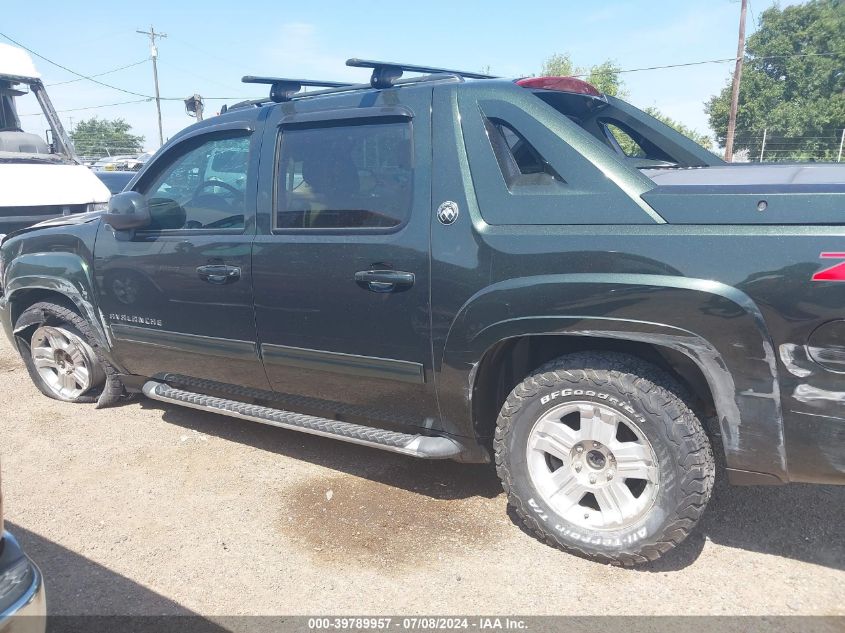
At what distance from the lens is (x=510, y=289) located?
8.68 ft

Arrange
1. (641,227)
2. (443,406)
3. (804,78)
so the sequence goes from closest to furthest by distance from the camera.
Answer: (641,227), (443,406), (804,78)

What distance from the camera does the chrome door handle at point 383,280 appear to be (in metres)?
2.88

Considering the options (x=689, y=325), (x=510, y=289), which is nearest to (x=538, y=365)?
(x=510, y=289)

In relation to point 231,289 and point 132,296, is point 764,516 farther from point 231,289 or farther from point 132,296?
point 132,296

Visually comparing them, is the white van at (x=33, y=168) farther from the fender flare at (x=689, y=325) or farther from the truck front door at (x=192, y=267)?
the fender flare at (x=689, y=325)

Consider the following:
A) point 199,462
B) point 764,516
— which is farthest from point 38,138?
point 764,516

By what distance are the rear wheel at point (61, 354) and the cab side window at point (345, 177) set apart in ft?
6.43

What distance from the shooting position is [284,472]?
368cm

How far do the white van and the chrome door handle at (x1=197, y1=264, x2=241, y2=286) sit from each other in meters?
4.79

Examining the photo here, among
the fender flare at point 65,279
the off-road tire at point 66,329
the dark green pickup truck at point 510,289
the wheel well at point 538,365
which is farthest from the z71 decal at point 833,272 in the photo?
the off-road tire at point 66,329

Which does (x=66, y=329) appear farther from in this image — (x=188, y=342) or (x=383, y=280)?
(x=383, y=280)

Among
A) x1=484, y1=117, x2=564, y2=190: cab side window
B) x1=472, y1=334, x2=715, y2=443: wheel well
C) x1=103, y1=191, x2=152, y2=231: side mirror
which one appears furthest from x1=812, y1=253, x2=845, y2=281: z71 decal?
x1=103, y1=191, x2=152, y2=231: side mirror

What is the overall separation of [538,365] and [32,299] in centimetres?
373

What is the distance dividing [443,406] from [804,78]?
54.4m
